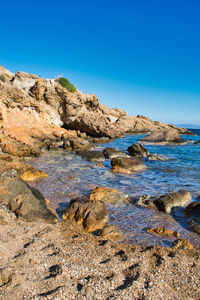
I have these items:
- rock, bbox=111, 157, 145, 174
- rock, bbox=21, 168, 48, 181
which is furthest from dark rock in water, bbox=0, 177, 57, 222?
rock, bbox=111, 157, 145, 174

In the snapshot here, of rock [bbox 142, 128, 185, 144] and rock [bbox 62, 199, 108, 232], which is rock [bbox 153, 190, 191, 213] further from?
rock [bbox 142, 128, 185, 144]

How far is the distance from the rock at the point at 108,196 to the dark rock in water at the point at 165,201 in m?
0.60

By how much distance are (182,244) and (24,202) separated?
14.9 ft

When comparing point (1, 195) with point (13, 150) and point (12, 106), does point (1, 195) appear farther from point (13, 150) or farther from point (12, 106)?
point (12, 106)

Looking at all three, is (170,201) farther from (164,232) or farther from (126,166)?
(126,166)

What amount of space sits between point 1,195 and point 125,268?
4.72m

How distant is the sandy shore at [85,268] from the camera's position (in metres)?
3.26

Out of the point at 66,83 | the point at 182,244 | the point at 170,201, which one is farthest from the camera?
the point at 66,83

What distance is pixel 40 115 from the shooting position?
91.4ft

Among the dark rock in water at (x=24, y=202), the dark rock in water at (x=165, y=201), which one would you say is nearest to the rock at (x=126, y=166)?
the dark rock in water at (x=165, y=201)

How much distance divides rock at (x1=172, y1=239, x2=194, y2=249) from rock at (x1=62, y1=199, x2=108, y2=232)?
6.36 feet

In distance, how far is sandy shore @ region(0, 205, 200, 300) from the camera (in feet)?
10.7

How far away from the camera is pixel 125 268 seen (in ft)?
13.1

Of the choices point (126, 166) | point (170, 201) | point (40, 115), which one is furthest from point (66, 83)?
point (170, 201)
